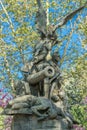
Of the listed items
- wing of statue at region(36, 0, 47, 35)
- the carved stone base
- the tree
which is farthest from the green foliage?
the carved stone base

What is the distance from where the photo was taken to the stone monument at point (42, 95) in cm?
842

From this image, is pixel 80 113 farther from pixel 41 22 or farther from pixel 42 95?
pixel 42 95

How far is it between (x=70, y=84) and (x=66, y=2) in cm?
577

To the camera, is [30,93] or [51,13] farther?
[51,13]

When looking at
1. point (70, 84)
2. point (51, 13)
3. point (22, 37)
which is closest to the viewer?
point (22, 37)

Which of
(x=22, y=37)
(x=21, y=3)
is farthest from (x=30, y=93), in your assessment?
(x=21, y=3)

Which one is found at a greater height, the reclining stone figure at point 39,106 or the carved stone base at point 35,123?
the reclining stone figure at point 39,106

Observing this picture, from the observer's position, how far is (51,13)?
20.4 m

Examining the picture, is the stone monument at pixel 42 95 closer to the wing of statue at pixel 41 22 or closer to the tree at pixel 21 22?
the wing of statue at pixel 41 22

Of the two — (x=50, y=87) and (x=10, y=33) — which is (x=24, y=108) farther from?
(x=10, y=33)

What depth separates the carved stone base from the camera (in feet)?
27.6

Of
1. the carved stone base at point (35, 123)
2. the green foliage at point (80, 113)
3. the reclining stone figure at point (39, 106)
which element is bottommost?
the green foliage at point (80, 113)

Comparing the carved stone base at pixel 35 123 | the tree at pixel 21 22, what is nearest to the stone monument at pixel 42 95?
the carved stone base at pixel 35 123

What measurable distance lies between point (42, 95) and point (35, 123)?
3.28ft
